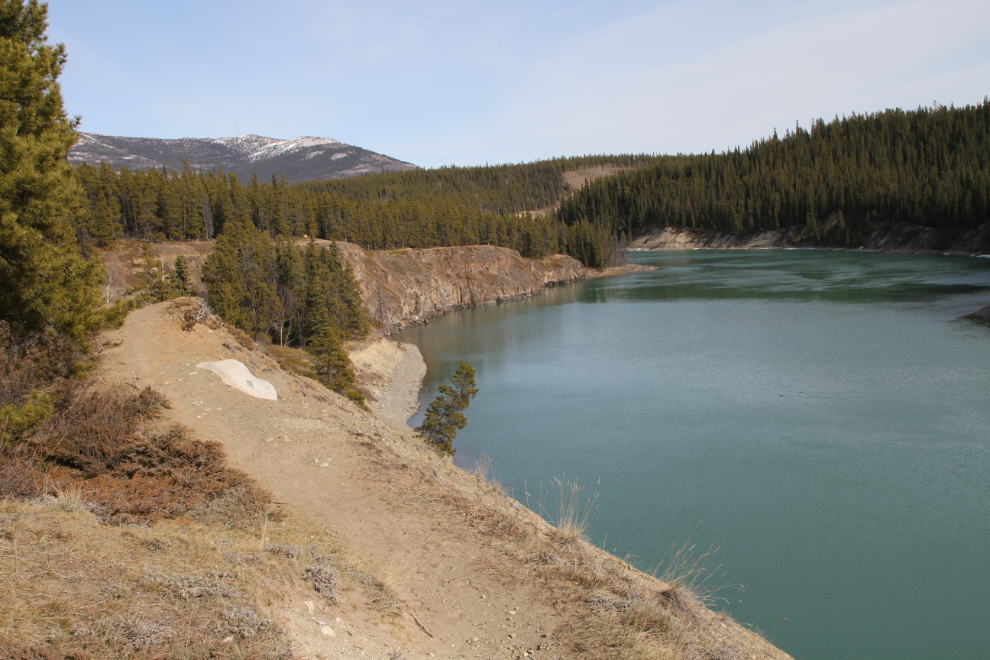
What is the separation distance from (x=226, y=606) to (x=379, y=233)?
9550cm

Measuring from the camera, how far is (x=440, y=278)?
9275 centimetres

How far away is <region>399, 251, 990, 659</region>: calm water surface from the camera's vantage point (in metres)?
15.2

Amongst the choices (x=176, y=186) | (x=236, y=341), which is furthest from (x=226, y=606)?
(x=176, y=186)

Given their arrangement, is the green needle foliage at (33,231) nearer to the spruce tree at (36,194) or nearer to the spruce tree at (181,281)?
the spruce tree at (36,194)

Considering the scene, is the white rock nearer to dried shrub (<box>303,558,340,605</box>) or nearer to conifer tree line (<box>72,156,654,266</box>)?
dried shrub (<box>303,558,340,605</box>)

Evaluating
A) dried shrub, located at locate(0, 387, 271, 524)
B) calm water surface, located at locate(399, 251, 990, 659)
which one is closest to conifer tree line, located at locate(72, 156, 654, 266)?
calm water surface, located at locate(399, 251, 990, 659)

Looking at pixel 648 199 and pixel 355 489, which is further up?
pixel 648 199

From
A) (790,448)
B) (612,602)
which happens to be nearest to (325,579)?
(612,602)

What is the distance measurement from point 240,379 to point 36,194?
24.2ft

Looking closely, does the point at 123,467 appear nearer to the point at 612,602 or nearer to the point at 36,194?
the point at 36,194

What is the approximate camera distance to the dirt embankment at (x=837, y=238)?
9588 centimetres

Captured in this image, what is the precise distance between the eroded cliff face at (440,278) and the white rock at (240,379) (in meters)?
52.5

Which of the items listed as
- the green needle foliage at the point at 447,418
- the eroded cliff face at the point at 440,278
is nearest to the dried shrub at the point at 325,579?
the green needle foliage at the point at 447,418

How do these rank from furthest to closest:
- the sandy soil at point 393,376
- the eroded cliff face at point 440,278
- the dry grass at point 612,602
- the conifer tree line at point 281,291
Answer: the eroded cliff face at point 440,278, the conifer tree line at point 281,291, the sandy soil at point 393,376, the dry grass at point 612,602
